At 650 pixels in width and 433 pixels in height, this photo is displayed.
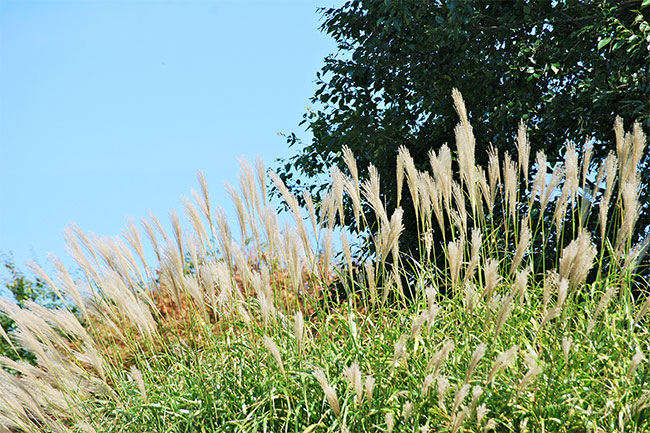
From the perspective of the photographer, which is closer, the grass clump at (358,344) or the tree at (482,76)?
the grass clump at (358,344)

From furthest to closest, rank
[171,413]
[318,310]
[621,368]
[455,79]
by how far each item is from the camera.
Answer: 1. [455,79]
2. [318,310]
3. [171,413]
4. [621,368]

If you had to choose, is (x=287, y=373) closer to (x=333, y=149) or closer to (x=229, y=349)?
(x=229, y=349)

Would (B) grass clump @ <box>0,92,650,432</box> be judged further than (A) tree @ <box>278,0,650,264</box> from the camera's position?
No

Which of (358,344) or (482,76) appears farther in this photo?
(482,76)

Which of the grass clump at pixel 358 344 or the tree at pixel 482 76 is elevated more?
the tree at pixel 482 76

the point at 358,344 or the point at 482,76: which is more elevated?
the point at 482,76

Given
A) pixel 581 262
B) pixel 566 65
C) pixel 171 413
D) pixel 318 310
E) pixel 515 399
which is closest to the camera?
pixel 581 262

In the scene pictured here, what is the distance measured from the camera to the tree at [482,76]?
6738 millimetres

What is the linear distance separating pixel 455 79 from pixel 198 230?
497 centimetres

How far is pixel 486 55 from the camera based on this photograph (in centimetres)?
777

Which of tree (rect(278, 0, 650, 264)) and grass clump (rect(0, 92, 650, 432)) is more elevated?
tree (rect(278, 0, 650, 264))

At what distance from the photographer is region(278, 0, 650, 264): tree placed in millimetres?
6738

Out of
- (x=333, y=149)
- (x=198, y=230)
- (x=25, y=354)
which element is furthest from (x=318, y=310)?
(x=25, y=354)

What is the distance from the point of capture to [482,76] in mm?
7719
